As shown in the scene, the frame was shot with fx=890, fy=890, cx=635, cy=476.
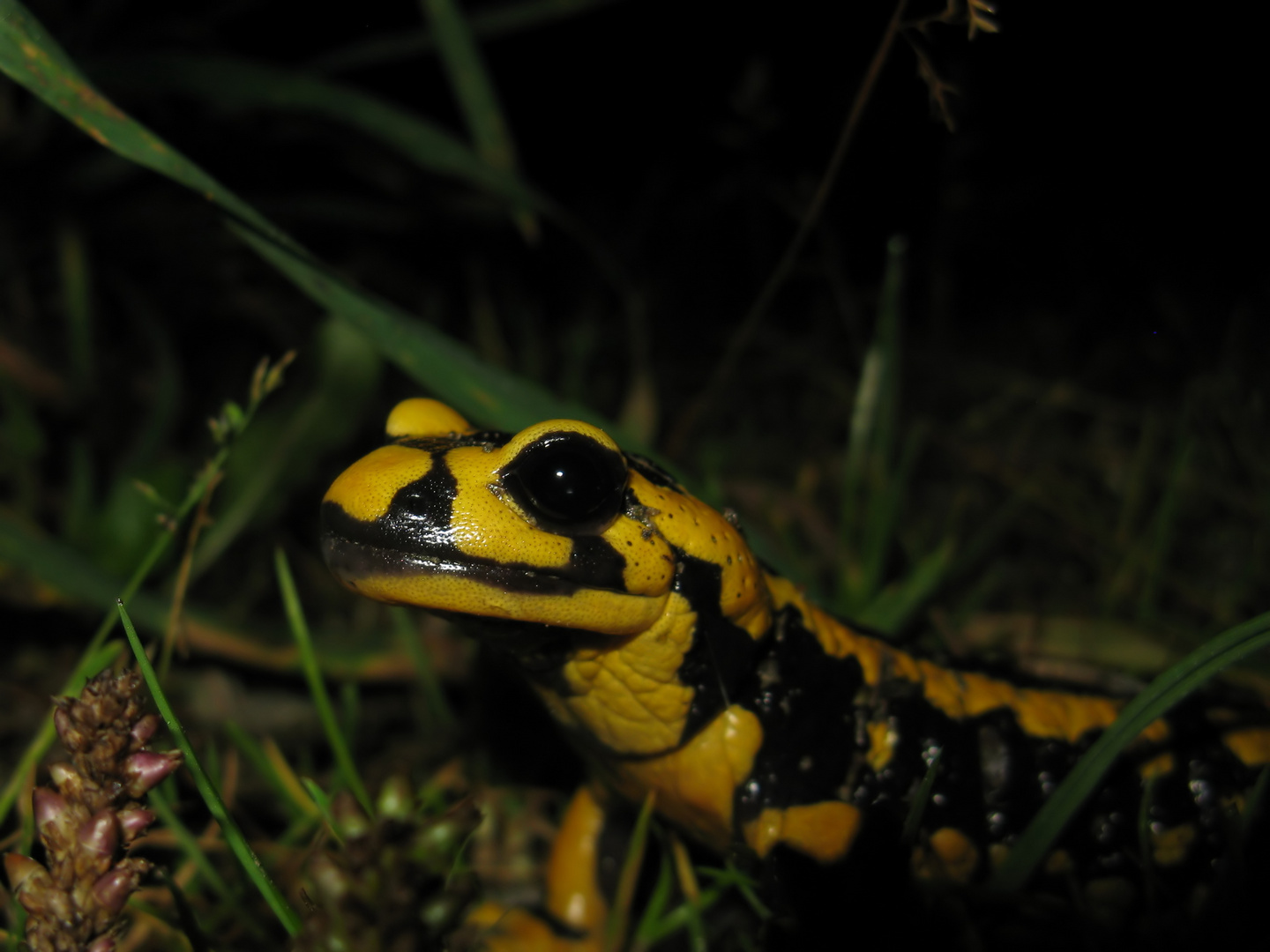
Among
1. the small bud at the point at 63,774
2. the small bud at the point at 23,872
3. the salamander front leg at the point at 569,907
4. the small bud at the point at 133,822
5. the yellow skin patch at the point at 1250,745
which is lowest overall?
the salamander front leg at the point at 569,907

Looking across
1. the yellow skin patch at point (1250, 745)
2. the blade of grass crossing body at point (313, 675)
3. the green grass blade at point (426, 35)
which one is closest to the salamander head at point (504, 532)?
the blade of grass crossing body at point (313, 675)

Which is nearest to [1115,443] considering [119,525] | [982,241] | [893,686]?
[982,241]

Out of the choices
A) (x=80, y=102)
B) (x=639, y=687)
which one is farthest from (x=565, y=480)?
(x=80, y=102)

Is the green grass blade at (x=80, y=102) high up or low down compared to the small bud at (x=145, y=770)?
up

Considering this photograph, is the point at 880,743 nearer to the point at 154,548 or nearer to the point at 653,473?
the point at 653,473

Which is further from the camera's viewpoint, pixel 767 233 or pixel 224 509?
pixel 767 233

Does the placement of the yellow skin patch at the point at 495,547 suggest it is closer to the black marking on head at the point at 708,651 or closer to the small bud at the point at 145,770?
the black marking on head at the point at 708,651

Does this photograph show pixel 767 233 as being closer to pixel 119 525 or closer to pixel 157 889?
pixel 119 525
